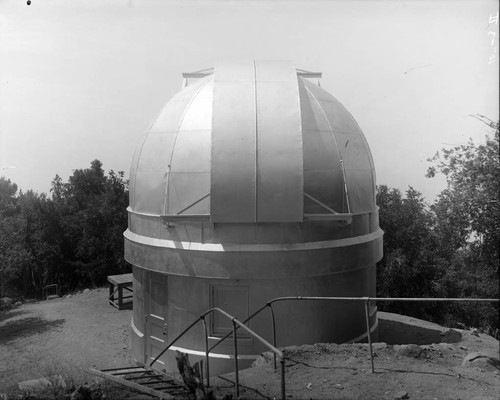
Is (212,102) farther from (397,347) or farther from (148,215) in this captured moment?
(397,347)

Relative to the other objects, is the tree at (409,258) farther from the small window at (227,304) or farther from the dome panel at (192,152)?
the dome panel at (192,152)

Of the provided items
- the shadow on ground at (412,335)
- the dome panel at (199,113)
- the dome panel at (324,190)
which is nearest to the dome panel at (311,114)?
the dome panel at (324,190)

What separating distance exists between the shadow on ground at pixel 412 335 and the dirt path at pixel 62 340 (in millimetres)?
8234

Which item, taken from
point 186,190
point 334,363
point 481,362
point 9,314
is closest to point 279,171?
point 186,190

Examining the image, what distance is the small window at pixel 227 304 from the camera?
33.2 feet

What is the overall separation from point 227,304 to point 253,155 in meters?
3.66

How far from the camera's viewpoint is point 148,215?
11055 millimetres

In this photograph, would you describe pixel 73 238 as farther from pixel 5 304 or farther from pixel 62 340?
pixel 62 340

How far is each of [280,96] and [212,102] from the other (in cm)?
174

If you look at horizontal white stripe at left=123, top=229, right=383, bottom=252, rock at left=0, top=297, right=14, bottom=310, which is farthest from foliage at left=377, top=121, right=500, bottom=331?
rock at left=0, top=297, right=14, bottom=310

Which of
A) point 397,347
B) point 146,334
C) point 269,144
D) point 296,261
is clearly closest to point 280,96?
point 269,144

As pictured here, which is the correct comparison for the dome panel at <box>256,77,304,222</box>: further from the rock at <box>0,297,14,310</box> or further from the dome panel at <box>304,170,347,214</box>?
the rock at <box>0,297,14,310</box>

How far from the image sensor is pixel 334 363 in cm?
862

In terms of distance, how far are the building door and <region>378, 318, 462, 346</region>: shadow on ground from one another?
694 cm
